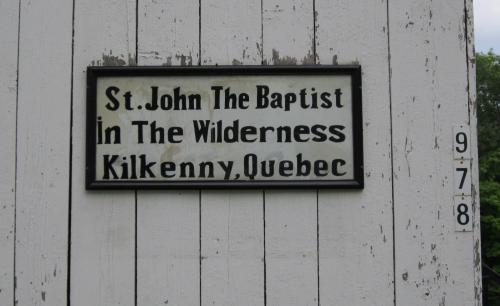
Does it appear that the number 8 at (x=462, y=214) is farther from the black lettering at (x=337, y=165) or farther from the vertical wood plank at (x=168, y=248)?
the vertical wood plank at (x=168, y=248)

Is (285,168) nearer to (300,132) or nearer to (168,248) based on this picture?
(300,132)

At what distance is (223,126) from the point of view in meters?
1.33

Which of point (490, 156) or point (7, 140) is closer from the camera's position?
point (7, 140)

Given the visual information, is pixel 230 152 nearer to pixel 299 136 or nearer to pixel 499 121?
pixel 299 136

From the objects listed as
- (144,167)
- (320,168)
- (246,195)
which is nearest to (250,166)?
(246,195)

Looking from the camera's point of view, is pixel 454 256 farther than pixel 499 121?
No

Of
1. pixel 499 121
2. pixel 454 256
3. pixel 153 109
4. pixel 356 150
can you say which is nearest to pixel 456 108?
pixel 356 150

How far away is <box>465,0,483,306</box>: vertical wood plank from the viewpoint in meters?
1.31

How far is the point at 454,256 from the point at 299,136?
0.55 meters

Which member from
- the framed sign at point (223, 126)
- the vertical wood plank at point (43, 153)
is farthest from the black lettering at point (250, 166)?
the vertical wood plank at point (43, 153)

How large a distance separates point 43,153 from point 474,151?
123cm

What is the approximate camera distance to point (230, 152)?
4.36ft

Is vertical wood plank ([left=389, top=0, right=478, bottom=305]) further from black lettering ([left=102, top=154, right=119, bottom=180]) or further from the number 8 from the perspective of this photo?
black lettering ([left=102, top=154, right=119, bottom=180])

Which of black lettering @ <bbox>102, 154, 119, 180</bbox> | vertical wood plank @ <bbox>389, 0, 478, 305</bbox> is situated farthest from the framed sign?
vertical wood plank @ <bbox>389, 0, 478, 305</bbox>
